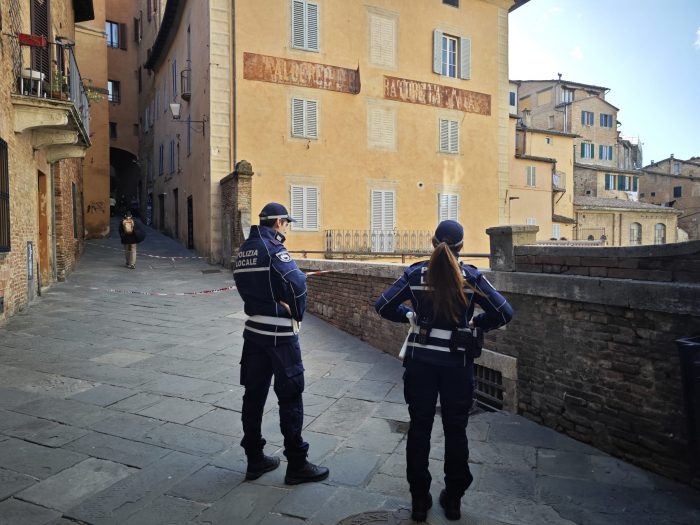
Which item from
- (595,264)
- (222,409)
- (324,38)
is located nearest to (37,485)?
(222,409)

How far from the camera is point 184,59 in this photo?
1941cm

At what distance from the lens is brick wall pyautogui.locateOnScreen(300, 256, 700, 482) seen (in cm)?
363

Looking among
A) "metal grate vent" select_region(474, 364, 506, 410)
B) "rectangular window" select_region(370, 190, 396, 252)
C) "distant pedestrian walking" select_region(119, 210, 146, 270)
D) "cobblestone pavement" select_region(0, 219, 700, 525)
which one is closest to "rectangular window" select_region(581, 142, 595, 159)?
"rectangular window" select_region(370, 190, 396, 252)

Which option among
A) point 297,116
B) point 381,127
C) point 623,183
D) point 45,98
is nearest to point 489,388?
point 45,98

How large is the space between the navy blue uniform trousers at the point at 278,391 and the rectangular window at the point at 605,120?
48.3 metres

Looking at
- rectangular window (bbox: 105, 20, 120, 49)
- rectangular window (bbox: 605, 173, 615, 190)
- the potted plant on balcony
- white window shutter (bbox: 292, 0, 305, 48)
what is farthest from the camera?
rectangular window (bbox: 605, 173, 615, 190)

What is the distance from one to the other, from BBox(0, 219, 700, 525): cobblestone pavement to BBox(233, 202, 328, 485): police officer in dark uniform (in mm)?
211

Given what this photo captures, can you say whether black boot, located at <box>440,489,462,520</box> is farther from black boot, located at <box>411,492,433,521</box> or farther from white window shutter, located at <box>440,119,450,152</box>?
white window shutter, located at <box>440,119,450,152</box>

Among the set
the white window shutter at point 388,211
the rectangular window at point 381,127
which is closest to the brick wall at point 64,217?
the rectangular window at point 381,127

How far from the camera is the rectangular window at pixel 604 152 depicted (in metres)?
44.7

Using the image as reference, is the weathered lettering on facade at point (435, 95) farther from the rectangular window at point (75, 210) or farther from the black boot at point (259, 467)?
the black boot at point (259, 467)

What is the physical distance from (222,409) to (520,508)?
277 cm

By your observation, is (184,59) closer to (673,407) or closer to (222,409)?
(222,409)

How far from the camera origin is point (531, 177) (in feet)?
92.5
